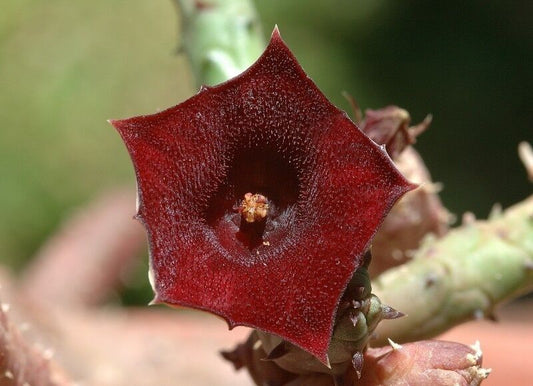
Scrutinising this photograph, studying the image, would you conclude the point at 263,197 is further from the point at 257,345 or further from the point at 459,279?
the point at 459,279

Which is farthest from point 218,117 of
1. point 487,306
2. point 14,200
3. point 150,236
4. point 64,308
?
point 14,200

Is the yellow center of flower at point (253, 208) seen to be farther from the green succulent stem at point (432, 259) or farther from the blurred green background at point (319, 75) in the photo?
the blurred green background at point (319, 75)

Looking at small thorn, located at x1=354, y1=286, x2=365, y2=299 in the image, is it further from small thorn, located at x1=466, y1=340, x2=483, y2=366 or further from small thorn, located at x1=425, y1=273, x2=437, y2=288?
small thorn, located at x1=425, y1=273, x2=437, y2=288

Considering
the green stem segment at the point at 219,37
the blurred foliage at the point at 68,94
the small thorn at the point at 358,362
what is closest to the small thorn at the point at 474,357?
the small thorn at the point at 358,362

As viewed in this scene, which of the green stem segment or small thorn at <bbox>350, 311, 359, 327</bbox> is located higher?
the green stem segment

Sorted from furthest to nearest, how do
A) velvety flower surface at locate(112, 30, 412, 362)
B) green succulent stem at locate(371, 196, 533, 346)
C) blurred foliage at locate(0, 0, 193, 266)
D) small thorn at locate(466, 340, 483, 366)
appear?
blurred foliage at locate(0, 0, 193, 266) < green succulent stem at locate(371, 196, 533, 346) < small thorn at locate(466, 340, 483, 366) < velvety flower surface at locate(112, 30, 412, 362)

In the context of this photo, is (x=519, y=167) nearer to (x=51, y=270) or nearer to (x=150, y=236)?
(x=51, y=270)

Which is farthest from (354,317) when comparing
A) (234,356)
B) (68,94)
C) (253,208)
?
(68,94)

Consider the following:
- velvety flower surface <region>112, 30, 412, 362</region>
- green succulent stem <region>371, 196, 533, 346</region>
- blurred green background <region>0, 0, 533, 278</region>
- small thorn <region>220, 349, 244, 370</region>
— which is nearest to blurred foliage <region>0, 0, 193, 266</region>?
blurred green background <region>0, 0, 533, 278</region>
